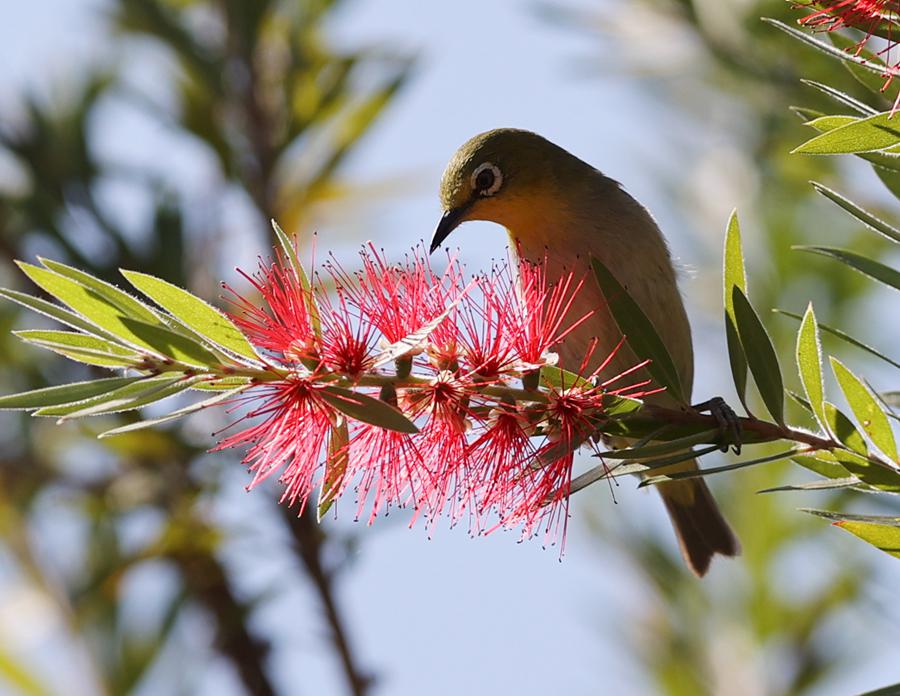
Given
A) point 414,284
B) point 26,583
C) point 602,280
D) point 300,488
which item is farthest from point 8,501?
point 602,280

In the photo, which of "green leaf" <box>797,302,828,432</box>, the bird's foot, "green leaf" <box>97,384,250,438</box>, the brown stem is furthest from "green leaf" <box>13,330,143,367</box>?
the brown stem

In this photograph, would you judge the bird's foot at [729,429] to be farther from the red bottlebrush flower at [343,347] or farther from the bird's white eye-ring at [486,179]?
the bird's white eye-ring at [486,179]

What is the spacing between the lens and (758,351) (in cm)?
216

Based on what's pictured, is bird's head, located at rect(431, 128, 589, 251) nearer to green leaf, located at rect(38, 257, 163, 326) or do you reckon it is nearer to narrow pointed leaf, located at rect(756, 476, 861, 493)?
green leaf, located at rect(38, 257, 163, 326)

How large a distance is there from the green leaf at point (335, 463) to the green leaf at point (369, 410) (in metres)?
0.22

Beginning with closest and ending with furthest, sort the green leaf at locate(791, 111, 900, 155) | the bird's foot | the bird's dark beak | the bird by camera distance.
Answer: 1. the green leaf at locate(791, 111, 900, 155)
2. the bird's foot
3. the bird
4. the bird's dark beak

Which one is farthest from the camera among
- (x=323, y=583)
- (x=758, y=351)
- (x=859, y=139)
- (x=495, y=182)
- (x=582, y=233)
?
(x=495, y=182)

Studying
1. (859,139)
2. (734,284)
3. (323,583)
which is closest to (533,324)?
(734,284)

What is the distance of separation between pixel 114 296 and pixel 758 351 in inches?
44.5

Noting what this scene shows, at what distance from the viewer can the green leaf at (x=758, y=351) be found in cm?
213

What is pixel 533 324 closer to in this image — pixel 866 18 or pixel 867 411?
pixel 867 411

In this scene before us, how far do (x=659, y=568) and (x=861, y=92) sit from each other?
2.08 meters

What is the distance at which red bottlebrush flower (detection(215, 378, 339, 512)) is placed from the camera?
6.93ft

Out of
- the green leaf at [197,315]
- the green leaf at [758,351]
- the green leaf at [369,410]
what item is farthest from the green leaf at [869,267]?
the green leaf at [197,315]
